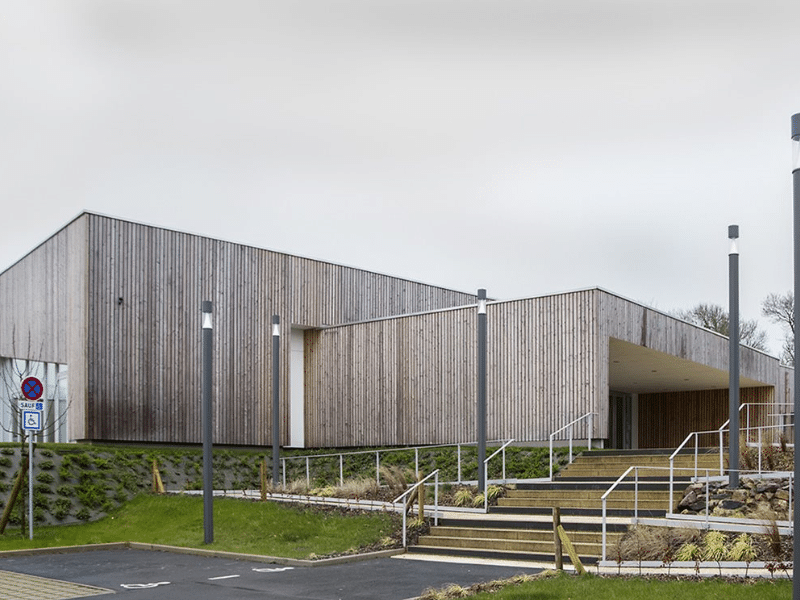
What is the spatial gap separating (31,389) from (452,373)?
40.6 feet

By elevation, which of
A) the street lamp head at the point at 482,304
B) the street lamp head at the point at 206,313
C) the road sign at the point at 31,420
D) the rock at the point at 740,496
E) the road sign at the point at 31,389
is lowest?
the rock at the point at 740,496

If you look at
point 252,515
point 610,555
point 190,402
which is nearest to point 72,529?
point 252,515

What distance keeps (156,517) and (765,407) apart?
23.1 m

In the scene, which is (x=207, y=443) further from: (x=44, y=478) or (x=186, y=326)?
(x=186, y=326)

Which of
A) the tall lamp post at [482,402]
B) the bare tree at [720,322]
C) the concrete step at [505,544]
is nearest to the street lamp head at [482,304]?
the tall lamp post at [482,402]

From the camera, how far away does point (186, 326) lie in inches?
1080

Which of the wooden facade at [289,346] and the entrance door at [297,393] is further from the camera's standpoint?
the entrance door at [297,393]

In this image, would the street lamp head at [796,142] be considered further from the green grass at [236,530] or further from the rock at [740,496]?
the green grass at [236,530]

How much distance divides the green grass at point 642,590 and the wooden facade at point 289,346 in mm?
11887

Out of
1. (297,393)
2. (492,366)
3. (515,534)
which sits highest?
(492,366)

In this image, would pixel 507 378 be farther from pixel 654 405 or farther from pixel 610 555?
Answer: pixel 654 405

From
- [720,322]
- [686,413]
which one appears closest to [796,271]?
[686,413]

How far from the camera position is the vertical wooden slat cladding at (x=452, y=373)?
22953 mm

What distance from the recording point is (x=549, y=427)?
23.1 metres
